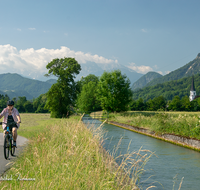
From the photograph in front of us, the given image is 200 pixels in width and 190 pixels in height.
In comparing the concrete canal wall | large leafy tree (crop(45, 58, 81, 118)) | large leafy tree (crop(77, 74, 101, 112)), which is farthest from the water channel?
→ large leafy tree (crop(77, 74, 101, 112))

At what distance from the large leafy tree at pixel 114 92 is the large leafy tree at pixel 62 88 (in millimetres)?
5931

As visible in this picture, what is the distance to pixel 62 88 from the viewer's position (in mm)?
46219

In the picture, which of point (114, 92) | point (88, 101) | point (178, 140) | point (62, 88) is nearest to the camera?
point (178, 140)

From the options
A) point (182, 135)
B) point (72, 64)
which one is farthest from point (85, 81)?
point (182, 135)

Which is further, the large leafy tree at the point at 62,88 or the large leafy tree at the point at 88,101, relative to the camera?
the large leafy tree at the point at 88,101

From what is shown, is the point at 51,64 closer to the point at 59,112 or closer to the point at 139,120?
the point at 59,112

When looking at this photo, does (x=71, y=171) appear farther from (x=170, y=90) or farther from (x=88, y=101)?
(x=170, y=90)

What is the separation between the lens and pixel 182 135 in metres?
13.3

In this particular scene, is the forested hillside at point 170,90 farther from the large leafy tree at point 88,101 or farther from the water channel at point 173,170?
the water channel at point 173,170

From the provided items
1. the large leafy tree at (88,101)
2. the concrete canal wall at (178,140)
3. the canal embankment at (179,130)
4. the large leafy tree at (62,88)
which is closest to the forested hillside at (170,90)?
the large leafy tree at (88,101)

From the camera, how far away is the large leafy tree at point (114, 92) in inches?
1859

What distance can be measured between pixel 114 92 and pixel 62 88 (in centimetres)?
1069

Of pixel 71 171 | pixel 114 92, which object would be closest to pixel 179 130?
pixel 71 171

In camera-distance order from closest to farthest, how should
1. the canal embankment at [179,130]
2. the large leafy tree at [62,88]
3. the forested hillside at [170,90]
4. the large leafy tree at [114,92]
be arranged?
1. the canal embankment at [179,130]
2. the large leafy tree at [62,88]
3. the large leafy tree at [114,92]
4. the forested hillside at [170,90]
